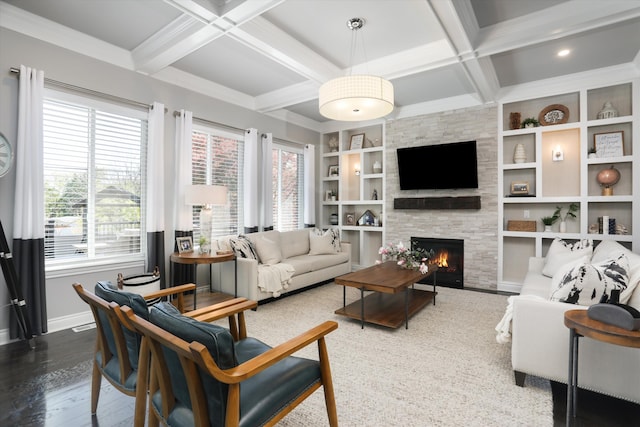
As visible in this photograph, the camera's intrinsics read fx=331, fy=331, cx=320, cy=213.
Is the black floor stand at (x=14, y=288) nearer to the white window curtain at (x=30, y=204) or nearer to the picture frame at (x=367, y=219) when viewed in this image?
the white window curtain at (x=30, y=204)

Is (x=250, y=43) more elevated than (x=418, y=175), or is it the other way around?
(x=250, y=43)

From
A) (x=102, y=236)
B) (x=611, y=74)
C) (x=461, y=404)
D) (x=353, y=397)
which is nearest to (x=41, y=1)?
(x=102, y=236)

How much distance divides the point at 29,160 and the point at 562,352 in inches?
177

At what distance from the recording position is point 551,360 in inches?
83.4

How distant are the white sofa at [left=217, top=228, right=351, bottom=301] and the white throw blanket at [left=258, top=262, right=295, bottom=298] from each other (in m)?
0.02

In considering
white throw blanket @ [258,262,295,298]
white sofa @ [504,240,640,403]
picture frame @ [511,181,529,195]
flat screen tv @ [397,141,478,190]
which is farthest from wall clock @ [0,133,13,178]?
picture frame @ [511,181,529,195]

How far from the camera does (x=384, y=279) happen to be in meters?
3.54

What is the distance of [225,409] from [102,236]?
3.22m

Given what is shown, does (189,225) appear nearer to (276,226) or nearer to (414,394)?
(276,226)

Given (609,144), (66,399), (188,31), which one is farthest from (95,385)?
(609,144)

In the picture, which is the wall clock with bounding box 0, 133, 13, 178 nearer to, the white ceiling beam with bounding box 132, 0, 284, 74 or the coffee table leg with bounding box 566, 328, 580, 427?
the white ceiling beam with bounding box 132, 0, 284, 74

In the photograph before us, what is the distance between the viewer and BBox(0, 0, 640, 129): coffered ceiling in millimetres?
2877

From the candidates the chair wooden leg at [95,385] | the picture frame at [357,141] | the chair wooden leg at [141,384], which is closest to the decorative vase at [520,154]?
the picture frame at [357,141]

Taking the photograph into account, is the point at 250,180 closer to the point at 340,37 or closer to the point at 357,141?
the point at 357,141
